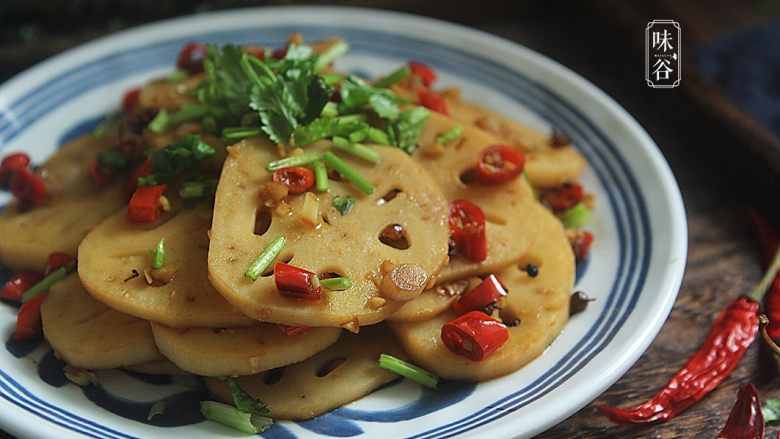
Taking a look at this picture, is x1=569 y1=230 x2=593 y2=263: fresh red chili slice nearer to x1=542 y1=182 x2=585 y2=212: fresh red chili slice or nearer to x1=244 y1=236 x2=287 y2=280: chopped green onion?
x1=542 y1=182 x2=585 y2=212: fresh red chili slice

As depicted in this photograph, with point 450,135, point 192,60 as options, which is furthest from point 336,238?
point 192,60

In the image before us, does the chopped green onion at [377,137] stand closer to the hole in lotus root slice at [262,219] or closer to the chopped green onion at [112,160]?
the hole in lotus root slice at [262,219]

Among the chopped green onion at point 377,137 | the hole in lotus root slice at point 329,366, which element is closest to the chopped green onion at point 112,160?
the chopped green onion at point 377,137

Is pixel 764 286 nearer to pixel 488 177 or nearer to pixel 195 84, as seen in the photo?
pixel 488 177

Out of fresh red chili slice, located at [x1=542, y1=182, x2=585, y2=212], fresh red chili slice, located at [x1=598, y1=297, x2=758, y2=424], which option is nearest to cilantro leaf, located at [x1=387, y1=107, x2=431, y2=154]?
fresh red chili slice, located at [x1=542, y1=182, x2=585, y2=212]

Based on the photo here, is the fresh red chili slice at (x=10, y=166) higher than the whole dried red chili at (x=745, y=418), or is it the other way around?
the fresh red chili slice at (x=10, y=166)

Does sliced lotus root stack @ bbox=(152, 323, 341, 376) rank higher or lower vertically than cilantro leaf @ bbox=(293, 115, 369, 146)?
lower

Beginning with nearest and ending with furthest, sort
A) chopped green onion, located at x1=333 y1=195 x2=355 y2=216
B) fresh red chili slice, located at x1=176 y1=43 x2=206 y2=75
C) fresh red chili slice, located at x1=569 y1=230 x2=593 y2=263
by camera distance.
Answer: chopped green onion, located at x1=333 y1=195 x2=355 y2=216 → fresh red chili slice, located at x1=569 y1=230 x2=593 y2=263 → fresh red chili slice, located at x1=176 y1=43 x2=206 y2=75

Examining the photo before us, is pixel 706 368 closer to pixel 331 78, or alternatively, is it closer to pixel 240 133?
pixel 331 78
